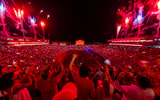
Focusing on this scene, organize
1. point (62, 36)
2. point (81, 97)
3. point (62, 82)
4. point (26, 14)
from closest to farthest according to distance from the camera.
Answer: point (81, 97) → point (62, 82) → point (26, 14) → point (62, 36)

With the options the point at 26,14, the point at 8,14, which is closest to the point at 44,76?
the point at 8,14

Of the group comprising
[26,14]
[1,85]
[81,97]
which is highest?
[26,14]

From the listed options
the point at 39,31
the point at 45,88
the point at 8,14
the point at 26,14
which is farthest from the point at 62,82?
the point at 39,31

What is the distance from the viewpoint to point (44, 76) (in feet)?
7.39

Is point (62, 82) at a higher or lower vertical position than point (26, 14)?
lower

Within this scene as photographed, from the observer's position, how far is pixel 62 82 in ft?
9.52

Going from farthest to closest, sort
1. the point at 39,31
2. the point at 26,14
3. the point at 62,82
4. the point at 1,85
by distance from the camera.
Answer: the point at 39,31 < the point at 26,14 < the point at 62,82 < the point at 1,85

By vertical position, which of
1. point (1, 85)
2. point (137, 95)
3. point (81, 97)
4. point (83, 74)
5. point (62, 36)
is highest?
point (62, 36)

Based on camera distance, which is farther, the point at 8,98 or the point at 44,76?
the point at 44,76

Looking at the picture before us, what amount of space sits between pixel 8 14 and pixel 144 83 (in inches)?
1680

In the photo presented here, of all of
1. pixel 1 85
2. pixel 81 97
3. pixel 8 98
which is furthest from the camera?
pixel 81 97

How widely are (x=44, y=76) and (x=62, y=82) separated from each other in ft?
2.50

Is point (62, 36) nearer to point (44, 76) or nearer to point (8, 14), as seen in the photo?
point (8, 14)

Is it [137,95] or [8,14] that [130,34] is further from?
[137,95]
